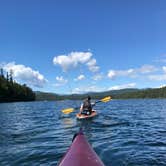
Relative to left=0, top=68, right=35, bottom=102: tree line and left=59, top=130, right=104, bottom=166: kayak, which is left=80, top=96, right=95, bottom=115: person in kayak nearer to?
left=59, top=130, right=104, bottom=166: kayak

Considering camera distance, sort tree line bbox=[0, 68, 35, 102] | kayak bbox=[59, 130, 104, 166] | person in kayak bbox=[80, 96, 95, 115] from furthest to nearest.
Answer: tree line bbox=[0, 68, 35, 102] < person in kayak bbox=[80, 96, 95, 115] < kayak bbox=[59, 130, 104, 166]

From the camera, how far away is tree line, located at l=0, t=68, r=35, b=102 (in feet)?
395

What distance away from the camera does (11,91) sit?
128m

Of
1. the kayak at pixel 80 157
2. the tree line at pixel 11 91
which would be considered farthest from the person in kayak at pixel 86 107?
the tree line at pixel 11 91

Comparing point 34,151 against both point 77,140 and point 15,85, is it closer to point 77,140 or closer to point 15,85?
point 77,140

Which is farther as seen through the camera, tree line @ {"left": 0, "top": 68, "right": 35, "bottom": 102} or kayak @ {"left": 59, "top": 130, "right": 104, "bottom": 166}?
tree line @ {"left": 0, "top": 68, "right": 35, "bottom": 102}

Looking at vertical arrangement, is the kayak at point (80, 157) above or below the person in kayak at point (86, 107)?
below

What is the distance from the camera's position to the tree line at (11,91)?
12054cm

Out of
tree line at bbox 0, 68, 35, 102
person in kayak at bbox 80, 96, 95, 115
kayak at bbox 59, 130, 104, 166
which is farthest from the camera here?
tree line at bbox 0, 68, 35, 102

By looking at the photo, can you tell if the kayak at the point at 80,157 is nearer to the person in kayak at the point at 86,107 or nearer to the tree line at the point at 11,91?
the person in kayak at the point at 86,107

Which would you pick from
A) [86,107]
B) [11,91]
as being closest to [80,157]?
[86,107]

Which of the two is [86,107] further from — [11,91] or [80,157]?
[11,91]

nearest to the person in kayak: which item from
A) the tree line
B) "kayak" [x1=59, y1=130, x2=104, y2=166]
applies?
"kayak" [x1=59, y1=130, x2=104, y2=166]

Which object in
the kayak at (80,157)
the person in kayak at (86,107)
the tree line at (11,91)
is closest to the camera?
the kayak at (80,157)
